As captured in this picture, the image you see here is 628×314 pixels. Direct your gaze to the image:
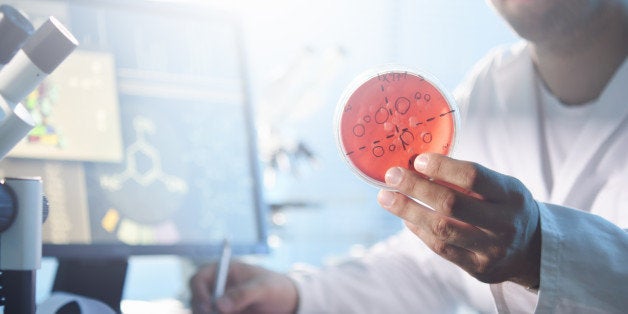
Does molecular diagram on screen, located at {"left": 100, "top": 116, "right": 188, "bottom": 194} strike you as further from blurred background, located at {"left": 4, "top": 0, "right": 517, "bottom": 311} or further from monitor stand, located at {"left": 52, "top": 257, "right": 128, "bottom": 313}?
blurred background, located at {"left": 4, "top": 0, "right": 517, "bottom": 311}

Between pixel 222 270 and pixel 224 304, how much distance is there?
6 centimetres

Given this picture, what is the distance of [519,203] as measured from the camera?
0.55 m

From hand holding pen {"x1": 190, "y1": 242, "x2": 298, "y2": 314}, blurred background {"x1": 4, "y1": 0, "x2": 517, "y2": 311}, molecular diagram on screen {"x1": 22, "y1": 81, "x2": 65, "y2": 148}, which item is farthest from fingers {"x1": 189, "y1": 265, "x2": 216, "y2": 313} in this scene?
blurred background {"x1": 4, "y1": 0, "x2": 517, "y2": 311}

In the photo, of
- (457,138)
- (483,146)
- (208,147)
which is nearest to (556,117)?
(483,146)

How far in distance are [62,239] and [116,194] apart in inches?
4.0

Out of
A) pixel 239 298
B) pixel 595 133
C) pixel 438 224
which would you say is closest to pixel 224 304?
pixel 239 298

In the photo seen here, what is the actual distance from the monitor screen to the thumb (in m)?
0.06

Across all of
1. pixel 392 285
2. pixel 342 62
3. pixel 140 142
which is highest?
pixel 342 62

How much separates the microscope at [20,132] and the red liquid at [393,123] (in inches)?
10.2

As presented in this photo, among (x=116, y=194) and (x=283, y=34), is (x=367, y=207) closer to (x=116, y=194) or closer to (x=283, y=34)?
(x=283, y=34)

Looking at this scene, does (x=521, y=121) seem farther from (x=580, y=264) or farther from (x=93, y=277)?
(x=93, y=277)

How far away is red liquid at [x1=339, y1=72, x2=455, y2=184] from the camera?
57 cm

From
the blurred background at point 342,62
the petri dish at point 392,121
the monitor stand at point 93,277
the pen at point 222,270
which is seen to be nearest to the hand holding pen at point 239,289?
the pen at point 222,270

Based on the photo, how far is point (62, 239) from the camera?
0.88 meters
